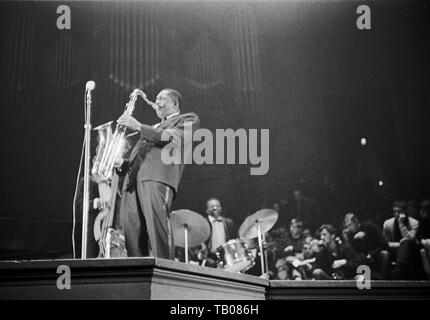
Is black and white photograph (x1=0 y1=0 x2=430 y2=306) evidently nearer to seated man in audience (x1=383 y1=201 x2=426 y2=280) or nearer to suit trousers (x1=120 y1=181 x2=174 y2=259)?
seated man in audience (x1=383 y1=201 x2=426 y2=280)

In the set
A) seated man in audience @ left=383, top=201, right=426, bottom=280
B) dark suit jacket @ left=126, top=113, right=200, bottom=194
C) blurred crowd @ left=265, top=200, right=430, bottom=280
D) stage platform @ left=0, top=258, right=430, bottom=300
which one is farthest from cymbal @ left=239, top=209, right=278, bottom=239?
stage platform @ left=0, top=258, right=430, bottom=300

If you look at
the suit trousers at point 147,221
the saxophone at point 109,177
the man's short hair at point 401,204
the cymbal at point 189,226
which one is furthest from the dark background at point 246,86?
the suit trousers at point 147,221

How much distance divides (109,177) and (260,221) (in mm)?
1419

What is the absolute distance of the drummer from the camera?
16.3 ft

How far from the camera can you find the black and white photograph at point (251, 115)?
5.59 metres

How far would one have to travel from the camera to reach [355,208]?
573cm

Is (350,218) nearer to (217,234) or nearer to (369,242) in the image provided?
(369,242)

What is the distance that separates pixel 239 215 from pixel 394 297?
11.8 feet

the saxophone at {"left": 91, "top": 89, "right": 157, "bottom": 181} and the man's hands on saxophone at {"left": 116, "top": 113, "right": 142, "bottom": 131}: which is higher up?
the saxophone at {"left": 91, "top": 89, "right": 157, "bottom": 181}

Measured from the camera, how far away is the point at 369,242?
550cm

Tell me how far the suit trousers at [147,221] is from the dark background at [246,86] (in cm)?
292

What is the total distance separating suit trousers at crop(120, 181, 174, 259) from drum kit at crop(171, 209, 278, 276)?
114 cm
